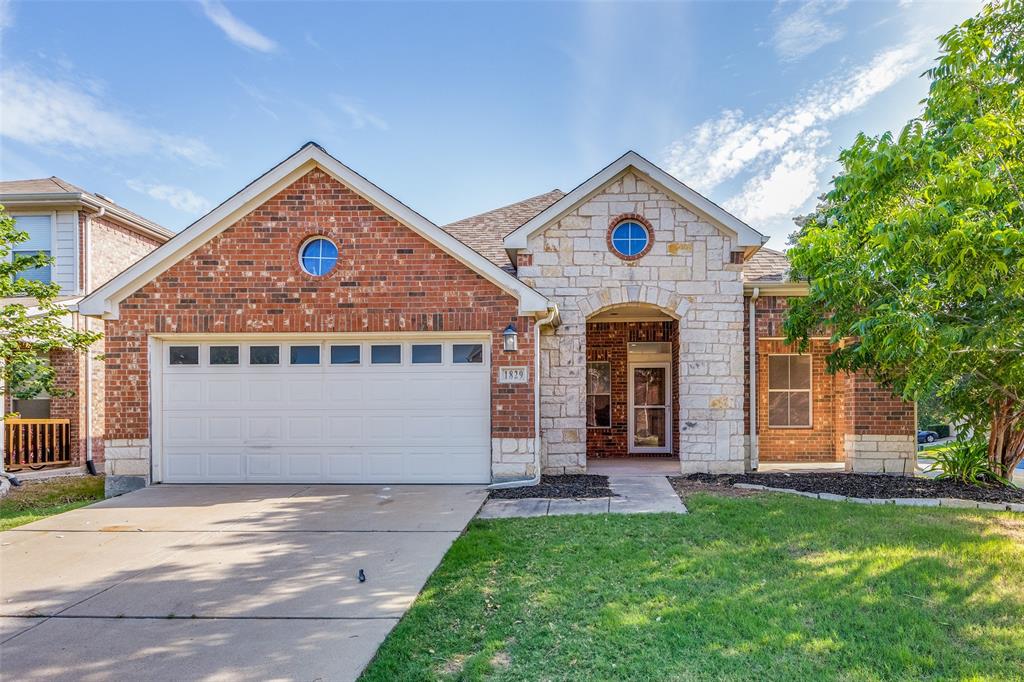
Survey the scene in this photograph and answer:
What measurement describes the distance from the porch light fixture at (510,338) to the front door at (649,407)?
5240 millimetres

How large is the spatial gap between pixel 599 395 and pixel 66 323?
1194cm

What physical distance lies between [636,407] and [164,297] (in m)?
9.79

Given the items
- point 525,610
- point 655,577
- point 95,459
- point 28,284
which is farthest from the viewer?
point 95,459

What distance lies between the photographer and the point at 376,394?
9180 millimetres

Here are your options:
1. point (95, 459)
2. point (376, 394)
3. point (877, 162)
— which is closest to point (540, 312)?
point (376, 394)

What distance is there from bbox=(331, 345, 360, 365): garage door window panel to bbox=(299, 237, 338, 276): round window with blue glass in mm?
1241

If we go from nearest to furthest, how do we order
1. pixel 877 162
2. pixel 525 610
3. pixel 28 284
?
pixel 525 610, pixel 877 162, pixel 28 284

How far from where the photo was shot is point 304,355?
9.29 metres

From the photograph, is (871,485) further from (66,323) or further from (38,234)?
(38,234)

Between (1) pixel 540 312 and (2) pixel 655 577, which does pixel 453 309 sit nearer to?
(1) pixel 540 312

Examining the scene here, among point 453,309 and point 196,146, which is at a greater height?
point 196,146

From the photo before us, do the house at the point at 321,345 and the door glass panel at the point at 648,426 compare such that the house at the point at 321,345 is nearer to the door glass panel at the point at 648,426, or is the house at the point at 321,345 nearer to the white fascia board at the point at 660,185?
the white fascia board at the point at 660,185

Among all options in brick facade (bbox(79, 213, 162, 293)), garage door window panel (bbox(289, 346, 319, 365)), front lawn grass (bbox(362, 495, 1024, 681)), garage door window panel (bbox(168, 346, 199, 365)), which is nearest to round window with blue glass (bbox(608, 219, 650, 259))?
front lawn grass (bbox(362, 495, 1024, 681))

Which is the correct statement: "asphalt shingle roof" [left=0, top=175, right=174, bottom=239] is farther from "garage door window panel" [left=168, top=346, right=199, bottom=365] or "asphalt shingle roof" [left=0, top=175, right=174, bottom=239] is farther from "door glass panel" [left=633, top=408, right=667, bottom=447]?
"door glass panel" [left=633, top=408, right=667, bottom=447]
